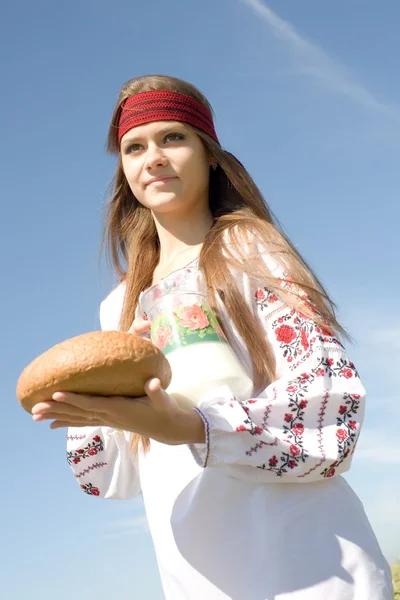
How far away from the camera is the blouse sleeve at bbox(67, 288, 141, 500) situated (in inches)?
114

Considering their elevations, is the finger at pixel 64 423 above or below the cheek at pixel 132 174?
below

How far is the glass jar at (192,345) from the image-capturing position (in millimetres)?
2184

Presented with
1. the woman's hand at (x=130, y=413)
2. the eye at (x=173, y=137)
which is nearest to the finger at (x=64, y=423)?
the woman's hand at (x=130, y=413)

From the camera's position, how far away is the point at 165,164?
2875 millimetres

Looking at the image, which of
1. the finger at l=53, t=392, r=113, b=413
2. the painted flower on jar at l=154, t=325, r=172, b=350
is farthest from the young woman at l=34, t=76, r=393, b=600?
the painted flower on jar at l=154, t=325, r=172, b=350

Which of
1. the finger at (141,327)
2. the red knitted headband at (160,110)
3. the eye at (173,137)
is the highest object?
the red knitted headband at (160,110)

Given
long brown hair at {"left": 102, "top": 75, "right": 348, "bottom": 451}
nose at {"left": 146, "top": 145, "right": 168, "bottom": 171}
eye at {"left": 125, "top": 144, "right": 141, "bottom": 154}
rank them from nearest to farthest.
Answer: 1. long brown hair at {"left": 102, "top": 75, "right": 348, "bottom": 451}
2. nose at {"left": 146, "top": 145, "right": 168, "bottom": 171}
3. eye at {"left": 125, "top": 144, "right": 141, "bottom": 154}

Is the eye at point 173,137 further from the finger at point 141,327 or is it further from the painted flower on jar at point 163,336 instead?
the painted flower on jar at point 163,336

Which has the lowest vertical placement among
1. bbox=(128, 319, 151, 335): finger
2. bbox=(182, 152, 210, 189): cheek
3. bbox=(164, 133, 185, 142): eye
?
bbox=(128, 319, 151, 335): finger

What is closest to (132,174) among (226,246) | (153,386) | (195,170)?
(195,170)

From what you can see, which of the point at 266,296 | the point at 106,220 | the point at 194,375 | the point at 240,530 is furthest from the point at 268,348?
the point at 106,220

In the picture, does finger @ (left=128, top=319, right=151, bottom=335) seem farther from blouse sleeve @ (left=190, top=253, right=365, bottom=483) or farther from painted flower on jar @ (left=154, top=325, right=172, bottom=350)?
blouse sleeve @ (left=190, top=253, right=365, bottom=483)

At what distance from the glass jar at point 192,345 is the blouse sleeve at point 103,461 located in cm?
65

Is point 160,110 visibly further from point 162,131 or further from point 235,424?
point 235,424
